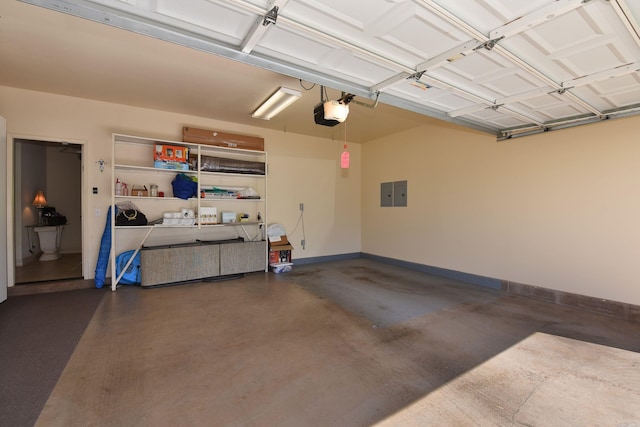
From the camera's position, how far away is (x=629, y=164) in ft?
11.0

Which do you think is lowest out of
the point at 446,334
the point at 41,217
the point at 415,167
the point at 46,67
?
the point at 446,334

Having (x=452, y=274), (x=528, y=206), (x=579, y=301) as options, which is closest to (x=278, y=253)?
(x=452, y=274)

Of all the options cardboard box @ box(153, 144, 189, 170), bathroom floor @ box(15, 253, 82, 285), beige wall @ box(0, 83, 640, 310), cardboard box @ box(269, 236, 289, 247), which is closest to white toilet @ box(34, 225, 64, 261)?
bathroom floor @ box(15, 253, 82, 285)

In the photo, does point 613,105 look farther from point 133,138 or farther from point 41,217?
point 41,217

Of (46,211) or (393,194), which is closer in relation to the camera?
(46,211)

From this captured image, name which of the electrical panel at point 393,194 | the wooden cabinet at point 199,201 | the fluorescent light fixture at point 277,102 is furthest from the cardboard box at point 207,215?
the electrical panel at point 393,194

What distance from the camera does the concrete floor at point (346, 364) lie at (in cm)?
180

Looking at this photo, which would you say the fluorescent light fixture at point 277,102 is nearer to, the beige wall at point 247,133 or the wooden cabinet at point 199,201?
the wooden cabinet at point 199,201

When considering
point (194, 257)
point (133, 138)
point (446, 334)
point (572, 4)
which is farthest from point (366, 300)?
point (133, 138)

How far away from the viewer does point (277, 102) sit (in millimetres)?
3977

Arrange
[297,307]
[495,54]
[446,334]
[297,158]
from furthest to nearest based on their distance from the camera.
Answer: [297,158], [297,307], [446,334], [495,54]

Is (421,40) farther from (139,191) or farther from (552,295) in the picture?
(139,191)

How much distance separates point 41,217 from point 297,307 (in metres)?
6.61

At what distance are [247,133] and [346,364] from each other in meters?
4.78
